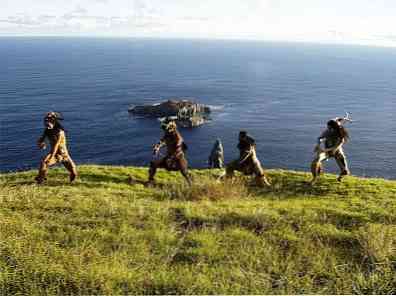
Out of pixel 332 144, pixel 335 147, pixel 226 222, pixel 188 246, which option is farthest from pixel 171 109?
pixel 188 246

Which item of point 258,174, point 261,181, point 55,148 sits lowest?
point 261,181

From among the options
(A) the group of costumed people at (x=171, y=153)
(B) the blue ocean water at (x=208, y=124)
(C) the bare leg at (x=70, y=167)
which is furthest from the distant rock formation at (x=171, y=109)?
(C) the bare leg at (x=70, y=167)

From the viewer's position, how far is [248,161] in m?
16.2

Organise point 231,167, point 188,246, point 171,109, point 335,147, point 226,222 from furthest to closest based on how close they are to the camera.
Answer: point 171,109
point 335,147
point 231,167
point 226,222
point 188,246

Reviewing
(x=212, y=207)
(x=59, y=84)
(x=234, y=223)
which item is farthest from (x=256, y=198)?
(x=59, y=84)

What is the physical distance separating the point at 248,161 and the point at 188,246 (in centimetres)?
838

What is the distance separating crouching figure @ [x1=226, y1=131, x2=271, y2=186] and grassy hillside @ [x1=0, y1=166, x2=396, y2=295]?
9.59 ft

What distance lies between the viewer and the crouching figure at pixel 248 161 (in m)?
16.0

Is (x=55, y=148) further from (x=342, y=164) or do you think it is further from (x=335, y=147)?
(x=342, y=164)

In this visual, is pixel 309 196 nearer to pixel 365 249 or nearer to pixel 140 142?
pixel 365 249

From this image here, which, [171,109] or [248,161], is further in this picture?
[171,109]

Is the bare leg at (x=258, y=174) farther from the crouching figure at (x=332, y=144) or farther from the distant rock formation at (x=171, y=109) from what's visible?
the distant rock formation at (x=171, y=109)

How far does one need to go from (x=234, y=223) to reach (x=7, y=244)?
5.04 m

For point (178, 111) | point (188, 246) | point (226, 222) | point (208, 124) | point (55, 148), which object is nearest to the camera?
point (188, 246)
